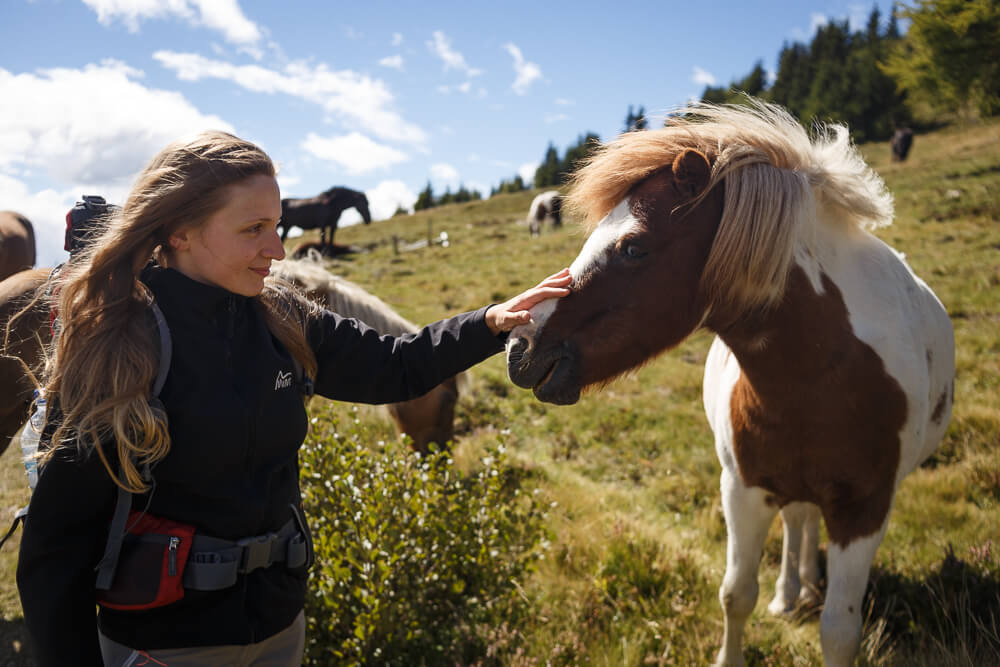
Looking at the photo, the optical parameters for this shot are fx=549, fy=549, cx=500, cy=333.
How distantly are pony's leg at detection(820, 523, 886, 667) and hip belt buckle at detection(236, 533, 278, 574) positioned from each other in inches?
91.9

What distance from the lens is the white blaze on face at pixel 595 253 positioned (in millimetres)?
1972

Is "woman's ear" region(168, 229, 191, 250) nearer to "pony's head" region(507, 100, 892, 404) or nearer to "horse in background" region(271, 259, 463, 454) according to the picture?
"pony's head" region(507, 100, 892, 404)

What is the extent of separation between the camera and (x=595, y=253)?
2021 millimetres

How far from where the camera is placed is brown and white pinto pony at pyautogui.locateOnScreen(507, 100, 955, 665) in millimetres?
1992

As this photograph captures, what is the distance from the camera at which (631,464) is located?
552 cm

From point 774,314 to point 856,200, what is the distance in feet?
2.08

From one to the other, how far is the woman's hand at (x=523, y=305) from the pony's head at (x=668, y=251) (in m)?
0.04

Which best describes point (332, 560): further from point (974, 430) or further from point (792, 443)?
point (974, 430)

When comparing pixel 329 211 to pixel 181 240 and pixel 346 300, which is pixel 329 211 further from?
pixel 181 240

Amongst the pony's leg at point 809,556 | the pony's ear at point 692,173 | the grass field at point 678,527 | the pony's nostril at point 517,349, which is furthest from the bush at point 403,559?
the pony's leg at point 809,556

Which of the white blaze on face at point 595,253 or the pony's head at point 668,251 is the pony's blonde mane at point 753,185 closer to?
the pony's head at point 668,251

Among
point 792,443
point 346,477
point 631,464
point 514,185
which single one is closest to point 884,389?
point 792,443

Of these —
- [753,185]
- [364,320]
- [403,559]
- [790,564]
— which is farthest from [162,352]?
[790,564]

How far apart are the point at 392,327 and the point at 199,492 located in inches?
128
